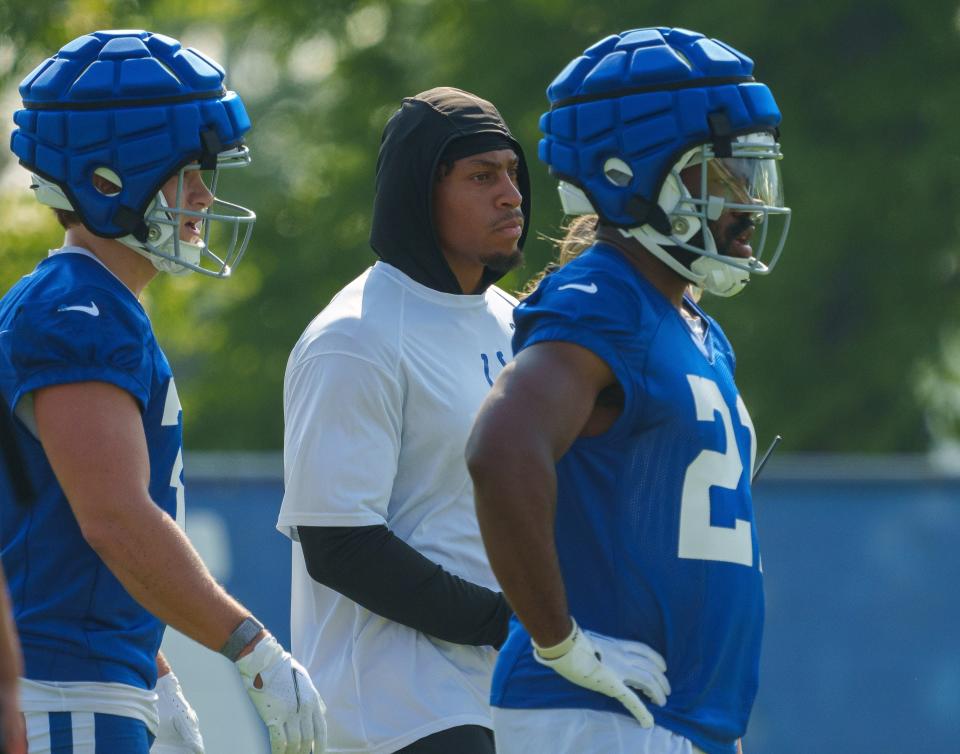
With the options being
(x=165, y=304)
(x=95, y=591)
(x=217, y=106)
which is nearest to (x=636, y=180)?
(x=217, y=106)

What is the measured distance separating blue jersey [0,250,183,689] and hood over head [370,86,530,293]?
36.8 inches

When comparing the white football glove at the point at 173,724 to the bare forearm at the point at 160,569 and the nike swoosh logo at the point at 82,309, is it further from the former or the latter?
the nike swoosh logo at the point at 82,309

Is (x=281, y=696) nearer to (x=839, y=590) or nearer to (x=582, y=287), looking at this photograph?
(x=582, y=287)

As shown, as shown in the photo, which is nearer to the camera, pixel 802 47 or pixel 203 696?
pixel 203 696

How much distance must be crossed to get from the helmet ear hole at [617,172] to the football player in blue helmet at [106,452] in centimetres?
91

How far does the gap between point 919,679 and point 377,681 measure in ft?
11.5

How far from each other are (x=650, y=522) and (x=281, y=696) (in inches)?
32.5

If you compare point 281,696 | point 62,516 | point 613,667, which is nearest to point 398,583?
point 281,696

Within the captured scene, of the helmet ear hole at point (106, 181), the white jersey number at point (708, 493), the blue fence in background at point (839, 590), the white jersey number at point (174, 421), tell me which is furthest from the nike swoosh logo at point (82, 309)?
the blue fence in background at point (839, 590)

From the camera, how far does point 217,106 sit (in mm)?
3725

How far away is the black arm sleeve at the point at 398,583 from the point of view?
149 inches

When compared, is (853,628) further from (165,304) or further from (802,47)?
(165,304)

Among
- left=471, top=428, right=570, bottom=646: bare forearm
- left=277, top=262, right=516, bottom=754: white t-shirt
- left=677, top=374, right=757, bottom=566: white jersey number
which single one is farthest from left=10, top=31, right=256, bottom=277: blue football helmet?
left=677, top=374, right=757, bottom=566: white jersey number

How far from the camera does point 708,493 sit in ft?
10.0
